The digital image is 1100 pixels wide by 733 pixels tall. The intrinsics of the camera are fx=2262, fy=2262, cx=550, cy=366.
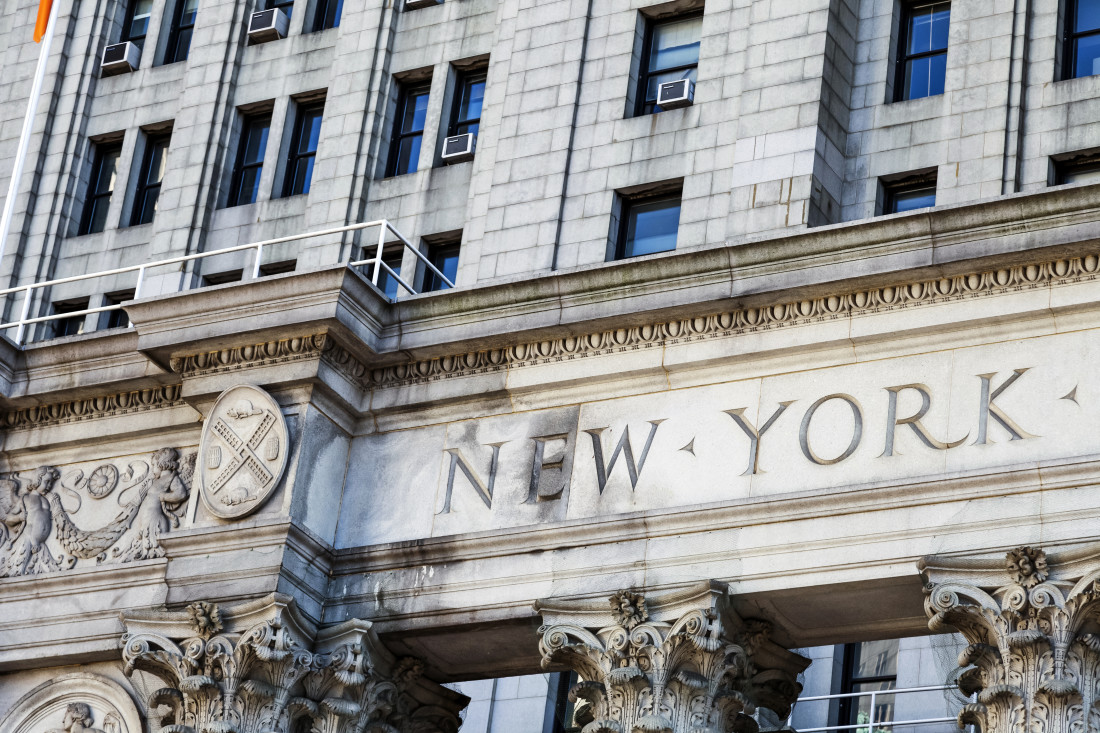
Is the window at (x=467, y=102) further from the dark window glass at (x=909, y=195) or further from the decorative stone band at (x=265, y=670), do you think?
the decorative stone band at (x=265, y=670)

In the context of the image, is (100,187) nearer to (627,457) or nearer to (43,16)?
(43,16)

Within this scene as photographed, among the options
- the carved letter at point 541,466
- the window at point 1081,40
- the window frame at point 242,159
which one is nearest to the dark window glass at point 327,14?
the window frame at point 242,159

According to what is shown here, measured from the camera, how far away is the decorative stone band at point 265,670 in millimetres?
25062

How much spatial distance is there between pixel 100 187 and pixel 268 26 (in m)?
4.79

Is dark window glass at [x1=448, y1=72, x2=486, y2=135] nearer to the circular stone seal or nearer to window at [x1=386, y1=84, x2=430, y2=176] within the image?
window at [x1=386, y1=84, x2=430, y2=176]

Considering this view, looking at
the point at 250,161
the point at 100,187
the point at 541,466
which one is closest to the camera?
the point at 541,466

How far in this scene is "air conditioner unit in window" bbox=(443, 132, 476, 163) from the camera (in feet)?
129

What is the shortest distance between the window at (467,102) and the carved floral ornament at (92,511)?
13.5 m

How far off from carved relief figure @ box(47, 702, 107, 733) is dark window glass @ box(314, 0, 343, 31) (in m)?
18.7

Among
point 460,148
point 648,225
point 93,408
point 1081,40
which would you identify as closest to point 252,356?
point 93,408

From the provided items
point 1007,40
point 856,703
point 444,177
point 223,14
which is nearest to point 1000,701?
point 856,703

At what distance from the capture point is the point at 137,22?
151 feet

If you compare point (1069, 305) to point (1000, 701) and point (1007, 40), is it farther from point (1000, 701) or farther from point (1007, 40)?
point (1007, 40)

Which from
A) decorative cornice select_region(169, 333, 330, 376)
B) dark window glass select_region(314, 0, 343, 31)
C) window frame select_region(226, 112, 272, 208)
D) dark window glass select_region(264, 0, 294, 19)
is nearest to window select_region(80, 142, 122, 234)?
window frame select_region(226, 112, 272, 208)
